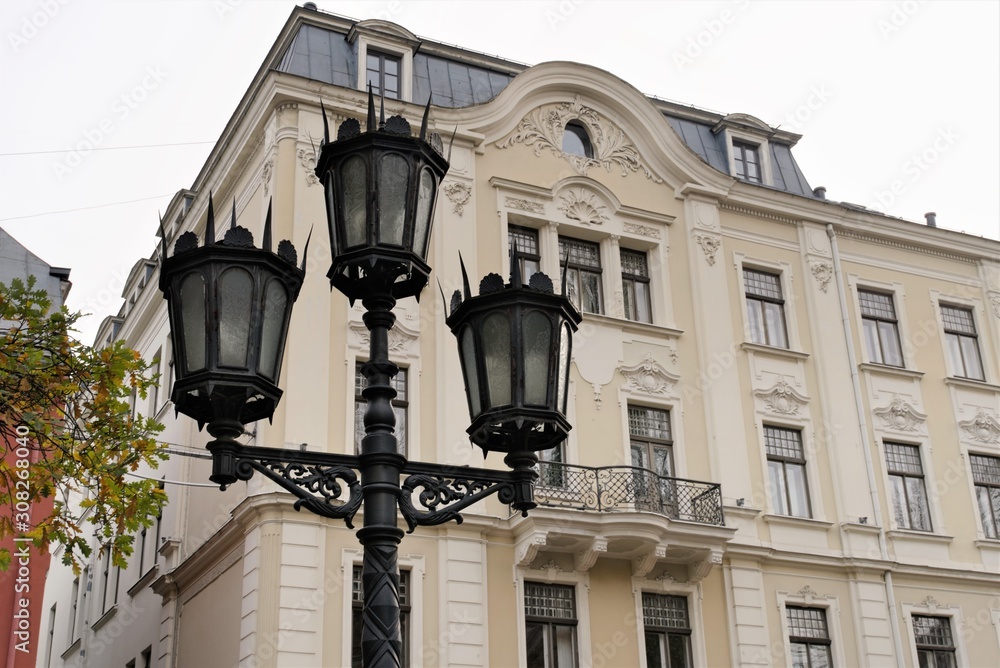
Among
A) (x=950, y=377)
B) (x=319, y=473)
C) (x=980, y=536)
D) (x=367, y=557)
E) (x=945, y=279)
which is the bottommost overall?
(x=367, y=557)

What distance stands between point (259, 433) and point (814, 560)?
10.2 metres

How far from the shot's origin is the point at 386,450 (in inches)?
273

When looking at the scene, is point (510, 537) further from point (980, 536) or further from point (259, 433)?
point (980, 536)

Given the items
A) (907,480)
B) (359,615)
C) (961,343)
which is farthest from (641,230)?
(359,615)

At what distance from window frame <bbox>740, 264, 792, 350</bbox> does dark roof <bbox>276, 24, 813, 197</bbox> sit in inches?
87.3

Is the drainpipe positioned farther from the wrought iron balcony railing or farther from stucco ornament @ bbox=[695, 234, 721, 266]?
the wrought iron balcony railing

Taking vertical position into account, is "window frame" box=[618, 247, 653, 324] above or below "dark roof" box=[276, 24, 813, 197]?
below

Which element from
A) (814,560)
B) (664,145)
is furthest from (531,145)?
(814,560)

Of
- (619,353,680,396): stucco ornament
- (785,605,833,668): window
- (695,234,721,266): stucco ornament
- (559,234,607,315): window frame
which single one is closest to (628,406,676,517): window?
(619,353,680,396): stucco ornament

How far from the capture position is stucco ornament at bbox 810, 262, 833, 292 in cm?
2469

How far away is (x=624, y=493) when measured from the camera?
65.3 feet

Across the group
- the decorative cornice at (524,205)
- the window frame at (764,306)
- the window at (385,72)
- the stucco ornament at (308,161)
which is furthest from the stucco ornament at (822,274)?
the stucco ornament at (308,161)

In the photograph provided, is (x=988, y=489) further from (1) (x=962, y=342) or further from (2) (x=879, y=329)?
(2) (x=879, y=329)

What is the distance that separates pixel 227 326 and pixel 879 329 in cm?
2097
